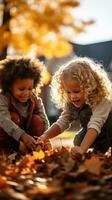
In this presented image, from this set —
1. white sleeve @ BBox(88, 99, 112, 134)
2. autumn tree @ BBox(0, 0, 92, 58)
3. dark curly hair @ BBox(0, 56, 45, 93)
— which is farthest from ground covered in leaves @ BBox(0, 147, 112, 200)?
dark curly hair @ BBox(0, 56, 45, 93)

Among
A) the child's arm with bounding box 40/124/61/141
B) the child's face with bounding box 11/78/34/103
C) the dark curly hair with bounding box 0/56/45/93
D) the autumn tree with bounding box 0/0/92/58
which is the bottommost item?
the autumn tree with bounding box 0/0/92/58

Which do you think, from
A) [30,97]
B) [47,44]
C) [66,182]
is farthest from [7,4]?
[30,97]

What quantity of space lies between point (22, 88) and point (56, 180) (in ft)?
6.86

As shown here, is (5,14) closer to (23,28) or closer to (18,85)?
(23,28)

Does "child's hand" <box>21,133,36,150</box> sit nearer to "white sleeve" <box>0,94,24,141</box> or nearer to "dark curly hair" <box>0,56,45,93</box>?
"white sleeve" <box>0,94,24,141</box>

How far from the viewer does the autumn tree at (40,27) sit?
2.07 m

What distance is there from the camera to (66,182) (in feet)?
6.25

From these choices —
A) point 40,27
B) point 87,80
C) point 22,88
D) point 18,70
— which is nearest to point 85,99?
point 87,80

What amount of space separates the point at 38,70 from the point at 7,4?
1854 mm

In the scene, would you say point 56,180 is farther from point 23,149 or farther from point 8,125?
point 8,125

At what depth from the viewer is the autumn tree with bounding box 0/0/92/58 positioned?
207 centimetres

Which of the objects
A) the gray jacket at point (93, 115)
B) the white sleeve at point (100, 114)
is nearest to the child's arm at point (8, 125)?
the gray jacket at point (93, 115)

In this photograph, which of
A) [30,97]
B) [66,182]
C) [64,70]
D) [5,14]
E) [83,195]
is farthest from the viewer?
[30,97]

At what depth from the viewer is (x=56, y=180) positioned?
1.92 meters
